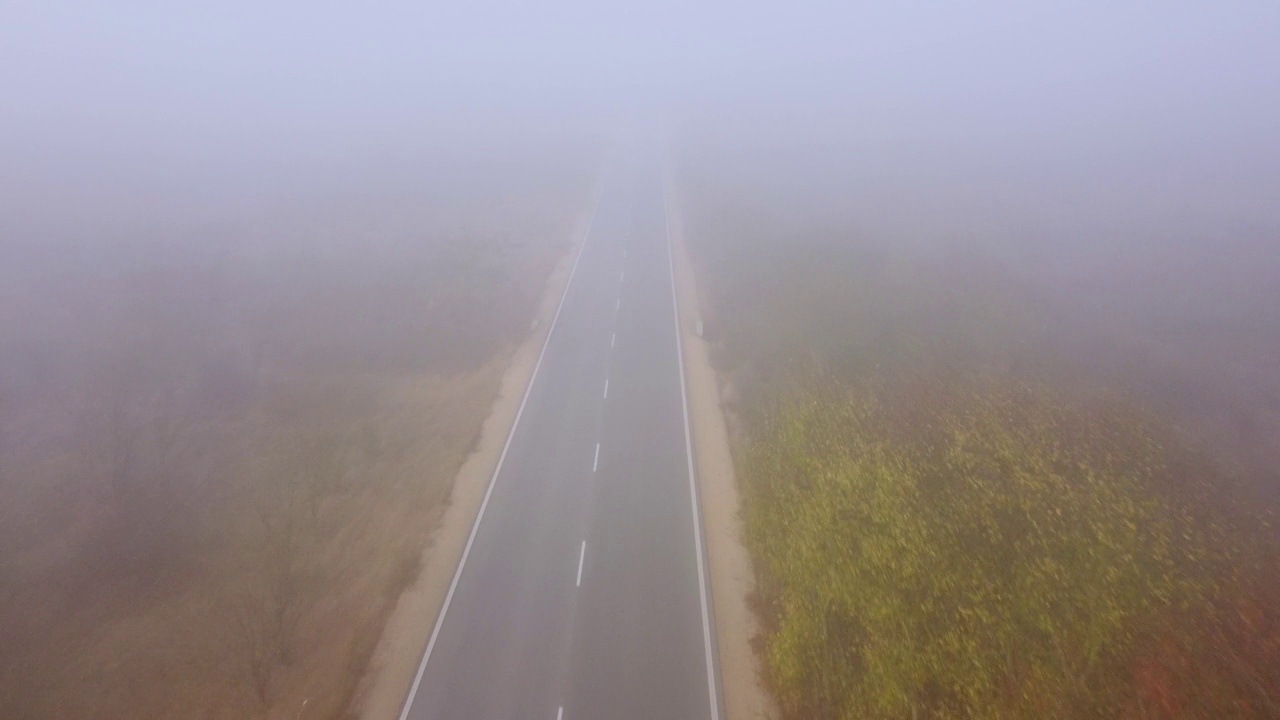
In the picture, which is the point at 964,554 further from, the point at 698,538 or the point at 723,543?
the point at 698,538

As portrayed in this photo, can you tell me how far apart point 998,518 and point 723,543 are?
766 cm

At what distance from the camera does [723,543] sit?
17.7 metres

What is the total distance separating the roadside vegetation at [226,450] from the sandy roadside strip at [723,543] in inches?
336

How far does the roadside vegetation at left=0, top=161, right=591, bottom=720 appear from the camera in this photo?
578 inches

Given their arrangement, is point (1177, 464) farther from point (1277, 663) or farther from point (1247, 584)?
point (1277, 663)

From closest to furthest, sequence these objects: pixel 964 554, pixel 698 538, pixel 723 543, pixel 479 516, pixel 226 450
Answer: pixel 964 554 < pixel 723 543 < pixel 698 538 < pixel 479 516 < pixel 226 450

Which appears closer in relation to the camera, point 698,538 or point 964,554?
point 964,554

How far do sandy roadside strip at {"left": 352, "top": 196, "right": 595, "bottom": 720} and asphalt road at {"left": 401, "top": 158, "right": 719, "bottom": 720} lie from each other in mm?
364

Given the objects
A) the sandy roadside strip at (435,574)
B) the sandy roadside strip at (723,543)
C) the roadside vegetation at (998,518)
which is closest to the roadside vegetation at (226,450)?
the sandy roadside strip at (435,574)

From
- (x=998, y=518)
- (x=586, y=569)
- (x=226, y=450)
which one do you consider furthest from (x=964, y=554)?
(x=226, y=450)

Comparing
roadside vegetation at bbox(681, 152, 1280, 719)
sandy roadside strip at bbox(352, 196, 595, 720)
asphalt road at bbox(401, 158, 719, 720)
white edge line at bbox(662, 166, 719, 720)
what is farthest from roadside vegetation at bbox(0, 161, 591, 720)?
roadside vegetation at bbox(681, 152, 1280, 719)

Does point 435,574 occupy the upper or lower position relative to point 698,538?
upper

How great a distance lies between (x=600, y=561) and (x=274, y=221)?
143 ft

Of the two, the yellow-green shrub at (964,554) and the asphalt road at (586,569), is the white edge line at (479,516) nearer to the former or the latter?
the asphalt road at (586,569)
